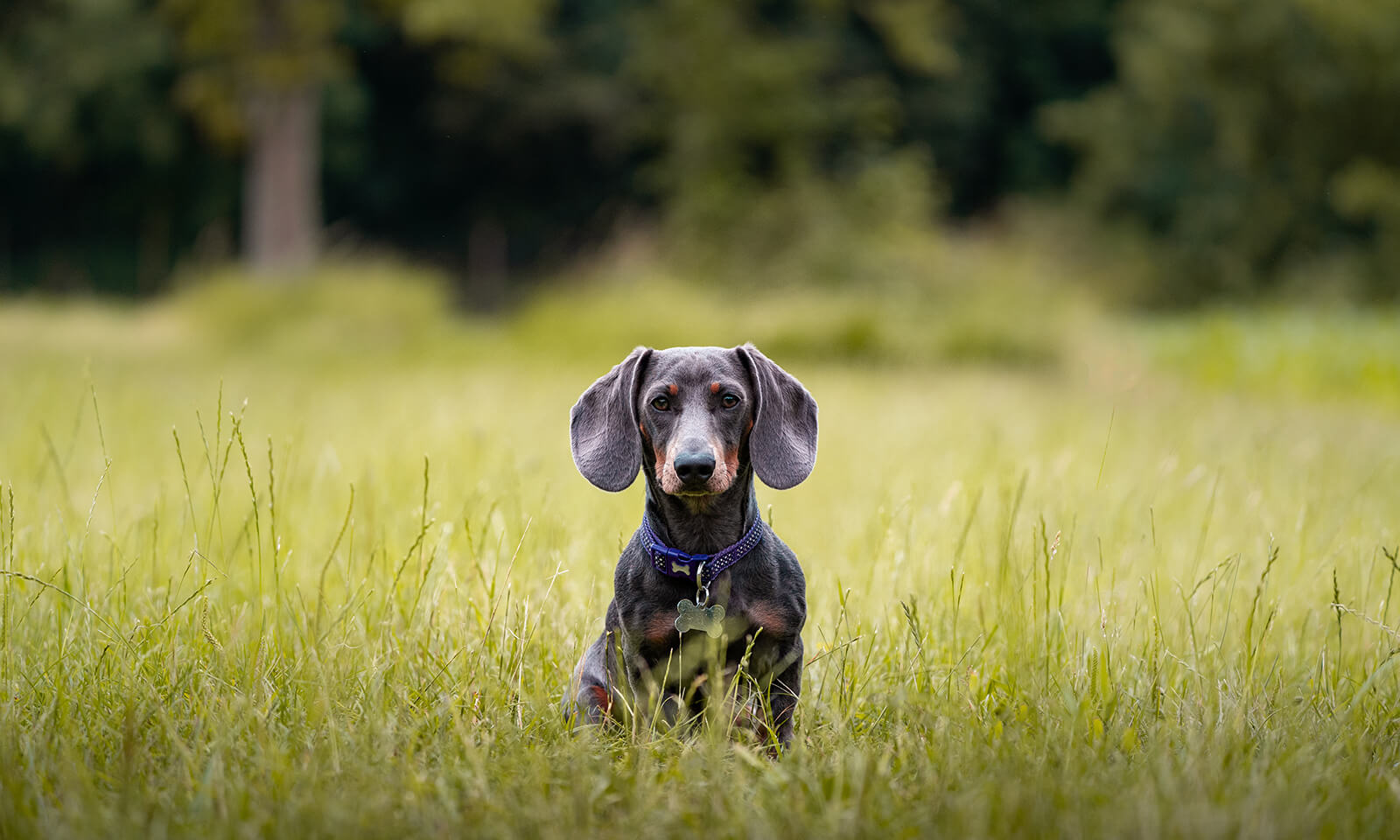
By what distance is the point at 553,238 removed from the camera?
100ft

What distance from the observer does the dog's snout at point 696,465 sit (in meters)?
1.91

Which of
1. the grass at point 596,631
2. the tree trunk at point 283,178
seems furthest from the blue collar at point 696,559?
the tree trunk at point 283,178

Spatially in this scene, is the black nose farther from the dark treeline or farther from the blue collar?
the dark treeline

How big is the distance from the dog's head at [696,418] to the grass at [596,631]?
1.16ft

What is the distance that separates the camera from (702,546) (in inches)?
85.0

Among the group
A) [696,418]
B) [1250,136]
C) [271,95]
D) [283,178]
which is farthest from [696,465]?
[1250,136]

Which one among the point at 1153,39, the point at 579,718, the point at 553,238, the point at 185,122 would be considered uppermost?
Result: the point at 1153,39

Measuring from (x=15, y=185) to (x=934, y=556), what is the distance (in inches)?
1305

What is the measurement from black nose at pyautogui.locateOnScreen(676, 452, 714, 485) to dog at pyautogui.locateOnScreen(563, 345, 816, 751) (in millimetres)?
90

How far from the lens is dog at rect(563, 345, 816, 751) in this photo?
2.07m

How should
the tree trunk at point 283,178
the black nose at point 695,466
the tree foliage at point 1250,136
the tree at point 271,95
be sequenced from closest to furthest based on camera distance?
1. the black nose at point 695,466
2. the tree at point 271,95
3. the tree trunk at point 283,178
4. the tree foliage at point 1250,136

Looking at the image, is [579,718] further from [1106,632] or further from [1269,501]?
[1269,501]

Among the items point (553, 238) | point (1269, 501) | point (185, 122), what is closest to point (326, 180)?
point (185, 122)

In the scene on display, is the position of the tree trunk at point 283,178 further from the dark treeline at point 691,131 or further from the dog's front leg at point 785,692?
the dog's front leg at point 785,692
